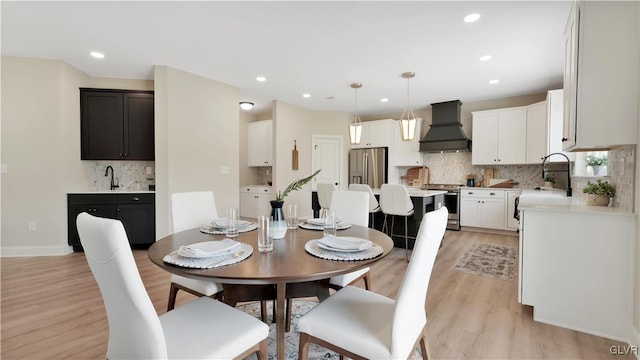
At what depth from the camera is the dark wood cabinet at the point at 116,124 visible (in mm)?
A: 3967

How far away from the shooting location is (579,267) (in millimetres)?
1959

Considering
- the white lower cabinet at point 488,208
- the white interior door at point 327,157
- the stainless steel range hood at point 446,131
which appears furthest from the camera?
the white interior door at point 327,157

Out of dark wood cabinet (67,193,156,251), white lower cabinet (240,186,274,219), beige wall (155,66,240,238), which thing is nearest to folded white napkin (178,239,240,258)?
beige wall (155,66,240,238)

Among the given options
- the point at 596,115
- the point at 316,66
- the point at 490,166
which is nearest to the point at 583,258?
the point at 596,115

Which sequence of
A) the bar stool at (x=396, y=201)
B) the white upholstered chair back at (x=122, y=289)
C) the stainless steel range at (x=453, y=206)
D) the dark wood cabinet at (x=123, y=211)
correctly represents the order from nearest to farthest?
the white upholstered chair back at (x=122, y=289)
the bar stool at (x=396, y=201)
the dark wood cabinet at (x=123, y=211)
the stainless steel range at (x=453, y=206)

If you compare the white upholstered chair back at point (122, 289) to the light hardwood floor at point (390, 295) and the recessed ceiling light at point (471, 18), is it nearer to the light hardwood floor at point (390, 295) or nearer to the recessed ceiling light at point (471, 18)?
the light hardwood floor at point (390, 295)

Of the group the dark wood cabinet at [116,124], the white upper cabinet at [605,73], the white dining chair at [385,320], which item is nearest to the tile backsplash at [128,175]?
the dark wood cabinet at [116,124]

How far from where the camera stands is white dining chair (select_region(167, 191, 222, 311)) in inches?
64.5

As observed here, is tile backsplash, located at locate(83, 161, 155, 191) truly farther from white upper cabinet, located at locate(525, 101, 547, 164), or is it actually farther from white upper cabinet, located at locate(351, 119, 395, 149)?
white upper cabinet, located at locate(525, 101, 547, 164)

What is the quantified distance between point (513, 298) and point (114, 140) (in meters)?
5.16

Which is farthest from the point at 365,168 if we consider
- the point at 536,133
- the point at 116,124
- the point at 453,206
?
the point at 116,124

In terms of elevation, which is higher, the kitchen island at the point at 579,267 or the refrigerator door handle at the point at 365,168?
the refrigerator door handle at the point at 365,168

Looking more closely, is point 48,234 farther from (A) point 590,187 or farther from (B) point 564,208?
(A) point 590,187

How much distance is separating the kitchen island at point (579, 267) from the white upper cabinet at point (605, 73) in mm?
546
